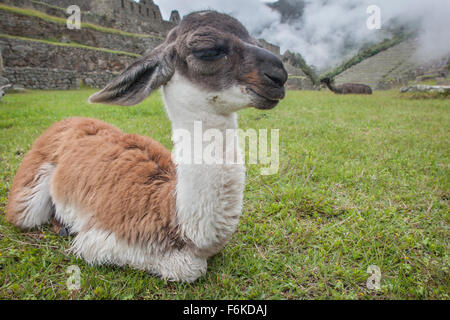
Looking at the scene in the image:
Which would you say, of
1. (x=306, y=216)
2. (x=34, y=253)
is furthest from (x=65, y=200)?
(x=306, y=216)

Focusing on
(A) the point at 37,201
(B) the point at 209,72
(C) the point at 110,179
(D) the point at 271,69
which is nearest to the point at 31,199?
(A) the point at 37,201

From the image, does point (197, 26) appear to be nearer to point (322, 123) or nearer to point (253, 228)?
point (253, 228)

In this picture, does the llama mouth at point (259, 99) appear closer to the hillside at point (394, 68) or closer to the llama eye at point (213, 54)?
the llama eye at point (213, 54)

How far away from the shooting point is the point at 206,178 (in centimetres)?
140

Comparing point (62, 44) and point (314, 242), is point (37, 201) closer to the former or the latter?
point (314, 242)

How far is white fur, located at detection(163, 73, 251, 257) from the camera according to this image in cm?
140

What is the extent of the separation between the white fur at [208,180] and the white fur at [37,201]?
1.24 m

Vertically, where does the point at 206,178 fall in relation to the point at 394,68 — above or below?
below

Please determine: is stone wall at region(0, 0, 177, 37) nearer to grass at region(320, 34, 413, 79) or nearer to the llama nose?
grass at region(320, 34, 413, 79)

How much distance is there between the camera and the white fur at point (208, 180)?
55.0 inches

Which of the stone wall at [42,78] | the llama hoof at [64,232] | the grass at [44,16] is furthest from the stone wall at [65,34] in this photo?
the llama hoof at [64,232]

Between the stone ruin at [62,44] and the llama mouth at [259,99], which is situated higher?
the stone ruin at [62,44]

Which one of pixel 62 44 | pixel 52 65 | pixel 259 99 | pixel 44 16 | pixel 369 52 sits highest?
pixel 369 52

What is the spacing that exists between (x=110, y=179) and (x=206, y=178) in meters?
0.75
